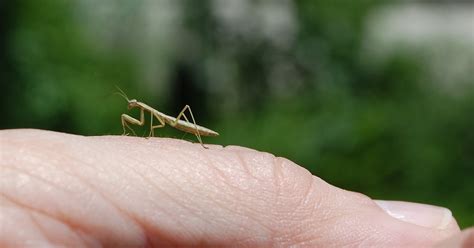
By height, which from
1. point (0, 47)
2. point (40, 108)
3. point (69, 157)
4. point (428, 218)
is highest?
point (69, 157)

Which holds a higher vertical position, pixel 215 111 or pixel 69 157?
pixel 69 157

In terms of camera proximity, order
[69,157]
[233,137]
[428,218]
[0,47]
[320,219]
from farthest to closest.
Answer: [0,47] < [233,137] < [428,218] < [320,219] < [69,157]

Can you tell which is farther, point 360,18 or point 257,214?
point 360,18

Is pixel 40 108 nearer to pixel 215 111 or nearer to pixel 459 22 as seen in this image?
pixel 215 111

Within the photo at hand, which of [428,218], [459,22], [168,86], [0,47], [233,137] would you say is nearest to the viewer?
[428,218]

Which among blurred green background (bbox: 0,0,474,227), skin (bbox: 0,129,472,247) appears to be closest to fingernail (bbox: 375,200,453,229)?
skin (bbox: 0,129,472,247)

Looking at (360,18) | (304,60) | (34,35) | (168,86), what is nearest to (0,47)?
(34,35)

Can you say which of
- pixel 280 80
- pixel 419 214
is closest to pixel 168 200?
pixel 419 214
